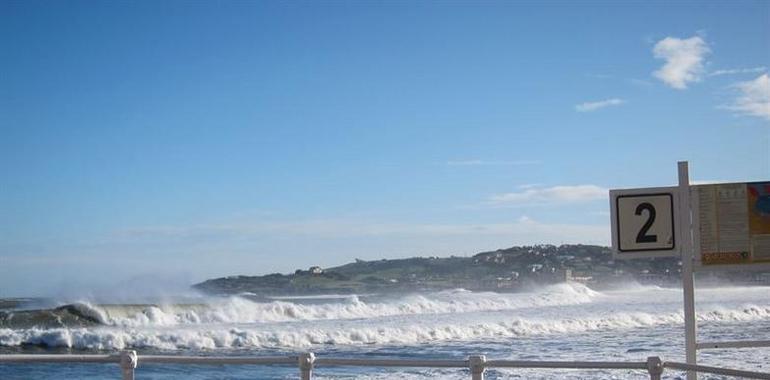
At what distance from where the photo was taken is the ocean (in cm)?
1661

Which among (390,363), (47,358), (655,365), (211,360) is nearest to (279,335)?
(47,358)

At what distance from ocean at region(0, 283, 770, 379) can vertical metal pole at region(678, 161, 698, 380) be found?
19.3 ft

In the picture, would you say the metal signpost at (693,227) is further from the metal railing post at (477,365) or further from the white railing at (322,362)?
the metal railing post at (477,365)

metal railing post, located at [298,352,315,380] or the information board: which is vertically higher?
the information board

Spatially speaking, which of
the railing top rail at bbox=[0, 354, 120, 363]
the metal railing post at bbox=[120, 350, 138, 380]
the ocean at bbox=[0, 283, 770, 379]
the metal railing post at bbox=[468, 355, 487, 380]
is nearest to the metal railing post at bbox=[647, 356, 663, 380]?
the metal railing post at bbox=[468, 355, 487, 380]

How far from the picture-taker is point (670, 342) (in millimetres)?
22141

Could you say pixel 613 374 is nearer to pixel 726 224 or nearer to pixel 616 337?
pixel 726 224

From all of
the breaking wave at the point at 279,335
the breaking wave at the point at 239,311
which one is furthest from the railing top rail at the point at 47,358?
the breaking wave at the point at 239,311

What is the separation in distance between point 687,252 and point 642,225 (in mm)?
410

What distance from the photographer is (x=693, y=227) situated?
24.8 ft

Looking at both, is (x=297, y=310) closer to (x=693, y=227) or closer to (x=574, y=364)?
(x=693, y=227)

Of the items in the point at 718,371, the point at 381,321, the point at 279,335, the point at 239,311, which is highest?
the point at 718,371

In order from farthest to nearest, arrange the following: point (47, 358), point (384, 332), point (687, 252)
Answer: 1. point (384, 332)
2. point (687, 252)
3. point (47, 358)

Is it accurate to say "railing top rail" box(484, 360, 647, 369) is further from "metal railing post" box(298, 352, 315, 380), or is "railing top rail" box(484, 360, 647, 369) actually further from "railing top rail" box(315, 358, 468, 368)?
"metal railing post" box(298, 352, 315, 380)
